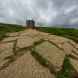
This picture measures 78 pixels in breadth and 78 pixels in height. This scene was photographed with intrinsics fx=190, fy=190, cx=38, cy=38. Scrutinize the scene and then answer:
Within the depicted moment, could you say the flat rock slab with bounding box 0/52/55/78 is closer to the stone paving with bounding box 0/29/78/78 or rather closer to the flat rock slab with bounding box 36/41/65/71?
the stone paving with bounding box 0/29/78/78

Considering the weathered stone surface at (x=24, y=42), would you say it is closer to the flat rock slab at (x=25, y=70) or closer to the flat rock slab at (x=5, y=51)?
the flat rock slab at (x=5, y=51)

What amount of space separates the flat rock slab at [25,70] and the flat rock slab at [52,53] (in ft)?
3.57

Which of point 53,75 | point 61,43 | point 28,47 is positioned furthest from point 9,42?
point 53,75

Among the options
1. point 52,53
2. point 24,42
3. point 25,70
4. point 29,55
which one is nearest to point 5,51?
point 29,55

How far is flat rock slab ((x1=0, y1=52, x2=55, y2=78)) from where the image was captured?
12.1m

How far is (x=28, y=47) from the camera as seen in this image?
1525 centimetres

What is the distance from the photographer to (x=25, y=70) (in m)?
12.5

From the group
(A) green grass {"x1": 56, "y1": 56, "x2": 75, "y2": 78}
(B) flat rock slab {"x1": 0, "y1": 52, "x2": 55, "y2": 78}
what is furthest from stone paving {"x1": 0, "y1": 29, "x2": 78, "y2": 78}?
(A) green grass {"x1": 56, "y1": 56, "x2": 75, "y2": 78}

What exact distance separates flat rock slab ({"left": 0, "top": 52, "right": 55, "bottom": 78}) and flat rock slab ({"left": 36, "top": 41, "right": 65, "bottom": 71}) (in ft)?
3.57

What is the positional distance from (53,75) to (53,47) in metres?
3.72

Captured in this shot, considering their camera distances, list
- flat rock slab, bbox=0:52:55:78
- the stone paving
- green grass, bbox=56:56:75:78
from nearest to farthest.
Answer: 1. flat rock slab, bbox=0:52:55:78
2. the stone paving
3. green grass, bbox=56:56:75:78

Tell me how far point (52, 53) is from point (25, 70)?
123 inches

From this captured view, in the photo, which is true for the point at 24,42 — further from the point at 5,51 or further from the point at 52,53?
the point at 52,53

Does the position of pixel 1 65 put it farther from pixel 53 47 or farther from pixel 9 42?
pixel 53 47
